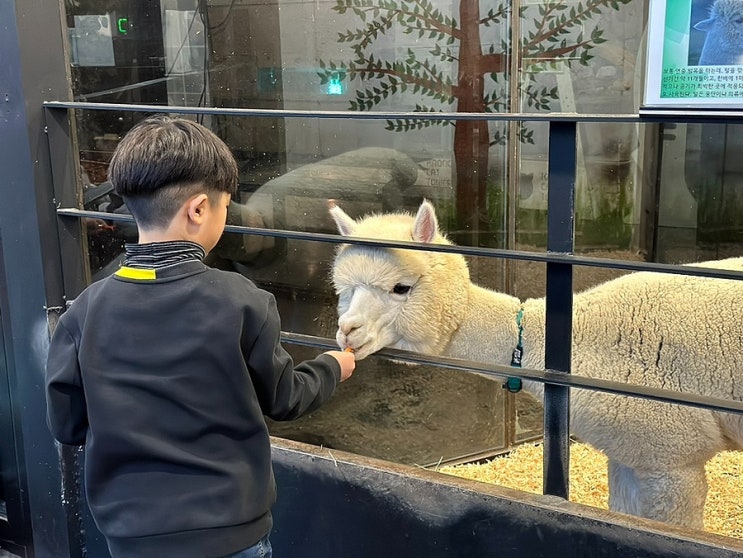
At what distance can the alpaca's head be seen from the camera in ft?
9.64

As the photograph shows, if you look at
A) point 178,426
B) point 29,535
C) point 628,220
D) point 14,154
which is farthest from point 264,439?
point 628,220

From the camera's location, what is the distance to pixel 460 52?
4055 mm

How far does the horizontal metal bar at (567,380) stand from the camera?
211 centimetres

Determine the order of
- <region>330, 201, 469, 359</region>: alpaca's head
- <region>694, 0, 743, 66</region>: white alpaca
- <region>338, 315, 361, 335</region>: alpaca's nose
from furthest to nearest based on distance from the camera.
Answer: <region>330, 201, 469, 359</region>: alpaca's head, <region>338, 315, 361, 335</region>: alpaca's nose, <region>694, 0, 743, 66</region>: white alpaca

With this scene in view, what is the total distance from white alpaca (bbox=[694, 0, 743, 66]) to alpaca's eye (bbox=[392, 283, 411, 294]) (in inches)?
54.5

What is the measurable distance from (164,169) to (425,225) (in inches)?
53.9

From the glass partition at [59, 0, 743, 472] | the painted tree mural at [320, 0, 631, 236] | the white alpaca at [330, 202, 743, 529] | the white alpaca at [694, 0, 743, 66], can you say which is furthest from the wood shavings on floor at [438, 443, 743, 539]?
the white alpaca at [694, 0, 743, 66]

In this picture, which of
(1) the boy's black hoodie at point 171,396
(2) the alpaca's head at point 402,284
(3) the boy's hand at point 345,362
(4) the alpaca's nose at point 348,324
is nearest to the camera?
(1) the boy's black hoodie at point 171,396

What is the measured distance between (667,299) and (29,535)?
2523 mm

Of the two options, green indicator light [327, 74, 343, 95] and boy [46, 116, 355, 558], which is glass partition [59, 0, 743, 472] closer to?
green indicator light [327, 74, 343, 95]

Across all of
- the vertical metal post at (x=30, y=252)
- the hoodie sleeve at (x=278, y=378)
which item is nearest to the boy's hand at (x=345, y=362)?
the hoodie sleeve at (x=278, y=378)

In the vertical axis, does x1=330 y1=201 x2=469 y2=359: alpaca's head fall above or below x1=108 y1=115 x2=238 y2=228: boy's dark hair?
below

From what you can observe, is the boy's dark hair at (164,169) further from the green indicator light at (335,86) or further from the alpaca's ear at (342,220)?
the green indicator light at (335,86)

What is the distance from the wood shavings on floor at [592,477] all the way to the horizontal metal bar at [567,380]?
4.98ft
